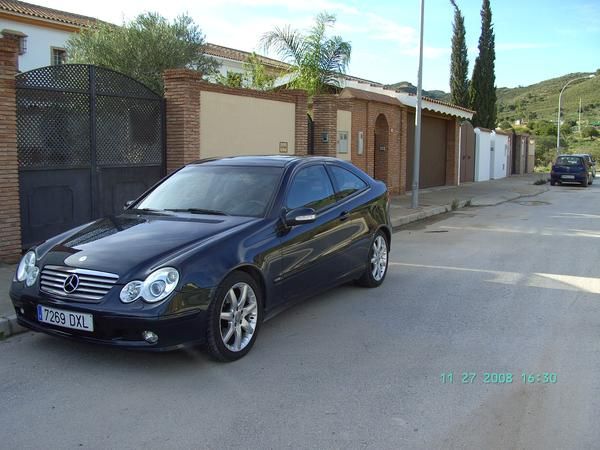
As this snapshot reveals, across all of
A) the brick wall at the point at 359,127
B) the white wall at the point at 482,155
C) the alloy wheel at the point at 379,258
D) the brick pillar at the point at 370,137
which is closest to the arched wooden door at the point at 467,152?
the white wall at the point at 482,155

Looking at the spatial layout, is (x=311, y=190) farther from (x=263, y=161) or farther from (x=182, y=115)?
(x=182, y=115)

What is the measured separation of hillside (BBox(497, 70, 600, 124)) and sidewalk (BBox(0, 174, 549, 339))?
60.2 metres

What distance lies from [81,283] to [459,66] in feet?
116

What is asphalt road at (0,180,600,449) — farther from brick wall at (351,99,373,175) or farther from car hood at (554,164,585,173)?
car hood at (554,164,585,173)

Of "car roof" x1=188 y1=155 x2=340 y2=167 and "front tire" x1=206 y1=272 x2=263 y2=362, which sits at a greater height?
"car roof" x1=188 y1=155 x2=340 y2=167

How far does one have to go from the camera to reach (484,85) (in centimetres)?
3666

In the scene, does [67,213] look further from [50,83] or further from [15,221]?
[50,83]

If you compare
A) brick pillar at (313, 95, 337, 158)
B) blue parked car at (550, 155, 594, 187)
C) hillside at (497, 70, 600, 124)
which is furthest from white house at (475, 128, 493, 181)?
hillside at (497, 70, 600, 124)

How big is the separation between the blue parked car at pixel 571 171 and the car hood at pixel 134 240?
2756 cm

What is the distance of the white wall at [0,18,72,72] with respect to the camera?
2738 centimetres

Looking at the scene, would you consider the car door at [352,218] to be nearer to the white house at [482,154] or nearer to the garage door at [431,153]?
the garage door at [431,153]

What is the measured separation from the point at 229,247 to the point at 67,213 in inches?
198
